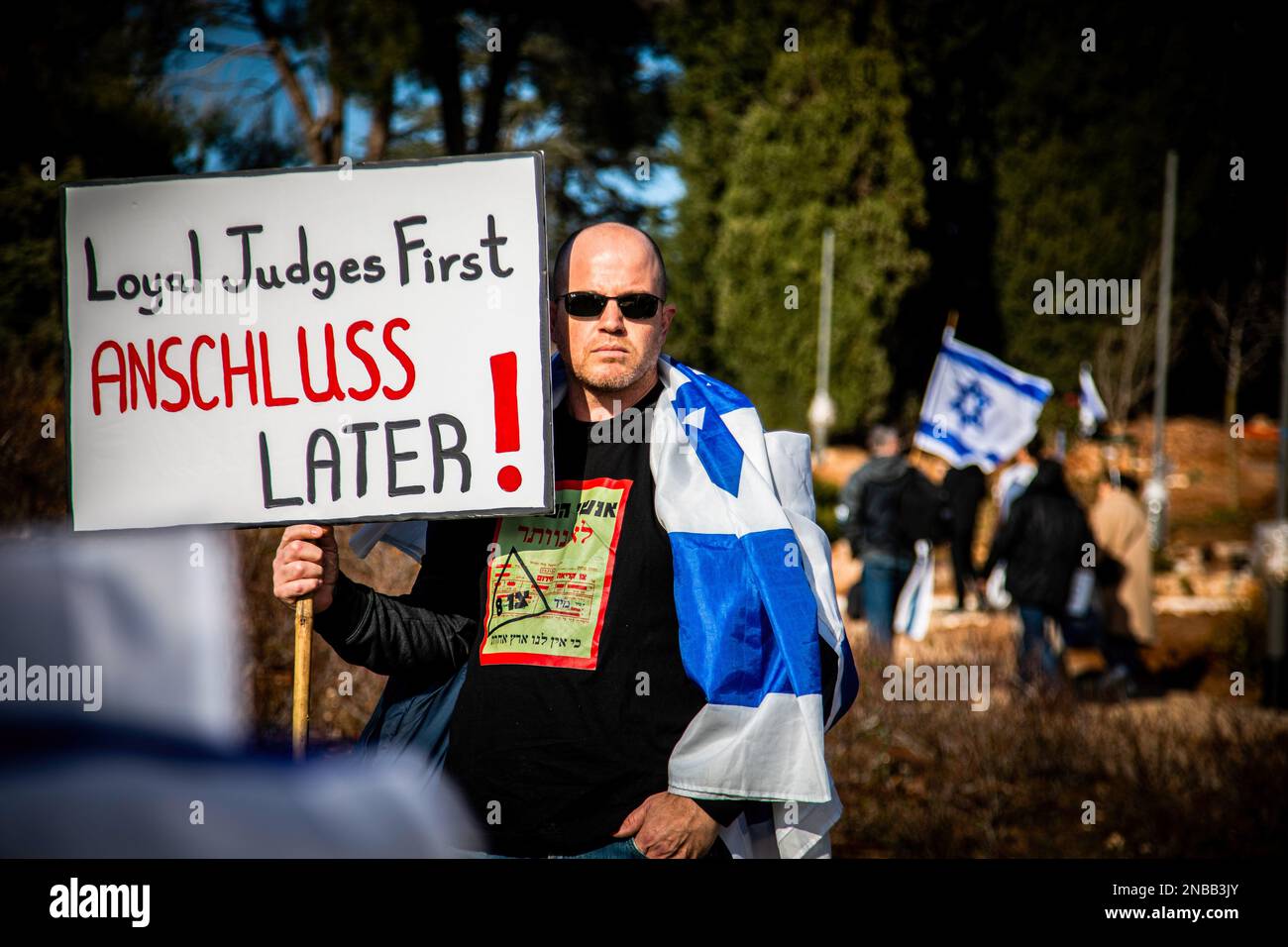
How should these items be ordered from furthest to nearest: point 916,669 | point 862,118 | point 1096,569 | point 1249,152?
point 1249,152, point 862,118, point 1096,569, point 916,669

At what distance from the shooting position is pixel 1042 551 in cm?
836

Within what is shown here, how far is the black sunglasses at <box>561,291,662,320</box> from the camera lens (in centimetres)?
249

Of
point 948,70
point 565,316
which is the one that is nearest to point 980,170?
point 948,70

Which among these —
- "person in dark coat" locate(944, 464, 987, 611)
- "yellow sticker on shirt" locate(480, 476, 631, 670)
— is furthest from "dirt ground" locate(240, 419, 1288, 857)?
"person in dark coat" locate(944, 464, 987, 611)

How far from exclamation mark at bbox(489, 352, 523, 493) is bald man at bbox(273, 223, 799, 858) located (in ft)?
0.40

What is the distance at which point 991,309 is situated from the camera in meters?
28.7

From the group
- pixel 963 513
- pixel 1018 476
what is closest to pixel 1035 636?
pixel 1018 476

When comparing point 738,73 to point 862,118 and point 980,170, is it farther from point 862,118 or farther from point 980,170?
point 980,170

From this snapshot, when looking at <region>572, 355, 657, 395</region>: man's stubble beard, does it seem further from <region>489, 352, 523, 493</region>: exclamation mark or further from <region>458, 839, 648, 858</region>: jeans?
<region>458, 839, 648, 858</region>: jeans

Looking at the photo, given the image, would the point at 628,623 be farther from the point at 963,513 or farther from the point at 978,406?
the point at 963,513

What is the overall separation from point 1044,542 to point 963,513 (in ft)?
15.0

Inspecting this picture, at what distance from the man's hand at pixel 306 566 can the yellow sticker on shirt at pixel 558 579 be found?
1.07 feet

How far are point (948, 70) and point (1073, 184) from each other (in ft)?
18.1

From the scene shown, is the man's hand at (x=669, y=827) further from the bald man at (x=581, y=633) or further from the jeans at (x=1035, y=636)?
the jeans at (x=1035, y=636)
